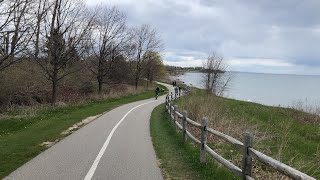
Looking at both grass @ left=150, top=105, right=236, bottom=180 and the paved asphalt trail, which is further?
grass @ left=150, top=105, right=236, bottom=180

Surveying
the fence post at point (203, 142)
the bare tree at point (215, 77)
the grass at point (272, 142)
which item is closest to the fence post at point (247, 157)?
the grass at point (272, 142)

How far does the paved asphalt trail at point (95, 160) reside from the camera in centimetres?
859

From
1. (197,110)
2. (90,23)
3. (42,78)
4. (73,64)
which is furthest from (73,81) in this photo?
(197,110)

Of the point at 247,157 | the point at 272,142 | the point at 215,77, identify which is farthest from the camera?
the point at 215,77

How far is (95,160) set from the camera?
10.2 meters

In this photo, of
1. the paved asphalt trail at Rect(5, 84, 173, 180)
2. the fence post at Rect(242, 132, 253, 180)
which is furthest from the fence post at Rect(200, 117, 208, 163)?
the fence post at Rect(242, 132, 253, 180)

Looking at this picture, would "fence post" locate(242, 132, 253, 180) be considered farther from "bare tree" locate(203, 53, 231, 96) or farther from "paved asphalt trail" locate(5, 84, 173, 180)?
"bare tree" locate(203, 53, 231, 96)

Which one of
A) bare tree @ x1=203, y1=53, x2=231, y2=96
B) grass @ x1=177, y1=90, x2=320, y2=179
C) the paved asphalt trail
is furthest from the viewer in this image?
bare tree @ x1=203, y1=53, x2=231, y2=96

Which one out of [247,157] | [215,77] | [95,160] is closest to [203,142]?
[95,160]

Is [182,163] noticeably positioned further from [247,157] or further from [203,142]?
[247,157]

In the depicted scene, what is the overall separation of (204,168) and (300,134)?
47.6ft

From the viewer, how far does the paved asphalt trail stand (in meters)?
8.59

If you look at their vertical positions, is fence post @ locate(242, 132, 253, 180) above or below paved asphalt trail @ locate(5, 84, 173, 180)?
above

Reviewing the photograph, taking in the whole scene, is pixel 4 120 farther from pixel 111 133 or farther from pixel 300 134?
pixel 300 134
